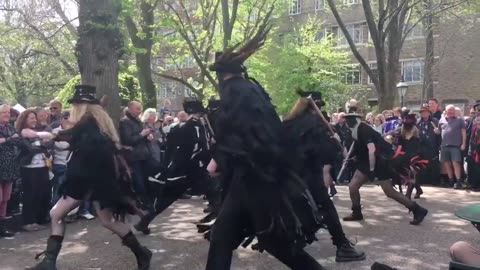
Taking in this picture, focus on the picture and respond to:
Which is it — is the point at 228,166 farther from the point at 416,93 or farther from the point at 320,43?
the point at 416,93

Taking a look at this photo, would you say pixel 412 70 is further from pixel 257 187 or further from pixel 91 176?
pixel 257 187

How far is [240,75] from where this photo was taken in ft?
14.4

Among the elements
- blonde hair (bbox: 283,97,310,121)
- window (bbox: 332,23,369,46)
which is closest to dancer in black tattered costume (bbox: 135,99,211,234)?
blonde hair (bbox: 283,97,310,121)

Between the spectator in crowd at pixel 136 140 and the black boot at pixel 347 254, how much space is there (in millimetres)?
3242

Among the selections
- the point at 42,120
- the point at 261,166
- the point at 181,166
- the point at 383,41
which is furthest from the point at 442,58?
the point at 261,166

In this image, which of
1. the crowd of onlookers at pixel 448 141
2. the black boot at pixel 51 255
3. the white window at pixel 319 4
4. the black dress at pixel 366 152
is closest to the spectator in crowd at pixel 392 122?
the crowd of onlookers at pixel 448 141

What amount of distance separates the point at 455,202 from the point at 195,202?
5006mm

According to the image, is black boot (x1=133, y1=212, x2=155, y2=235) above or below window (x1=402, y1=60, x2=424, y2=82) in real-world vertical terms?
below

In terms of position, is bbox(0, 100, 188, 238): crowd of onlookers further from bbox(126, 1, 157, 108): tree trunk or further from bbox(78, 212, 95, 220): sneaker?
bbox(126, 1, 157, 108): tree trunk

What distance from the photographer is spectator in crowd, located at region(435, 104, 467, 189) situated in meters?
13.1

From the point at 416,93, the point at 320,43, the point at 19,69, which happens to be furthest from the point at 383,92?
the point at 19,69

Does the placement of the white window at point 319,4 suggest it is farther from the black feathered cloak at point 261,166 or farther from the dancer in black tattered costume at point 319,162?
the black feathered cloak at point 261,166

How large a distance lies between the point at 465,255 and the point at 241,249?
3809 millimetres

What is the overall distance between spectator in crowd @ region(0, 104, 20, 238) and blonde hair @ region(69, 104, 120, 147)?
271 cm
